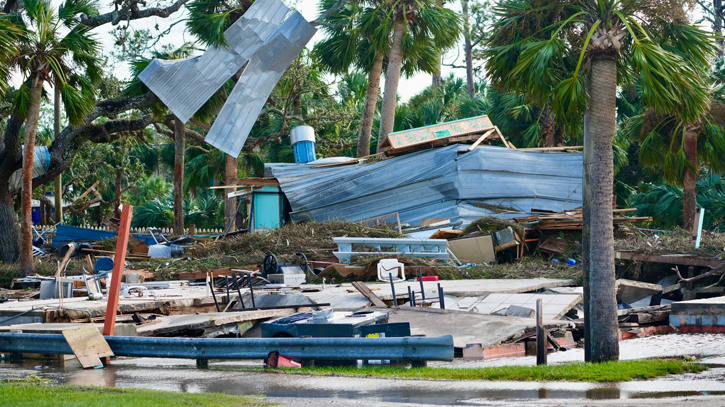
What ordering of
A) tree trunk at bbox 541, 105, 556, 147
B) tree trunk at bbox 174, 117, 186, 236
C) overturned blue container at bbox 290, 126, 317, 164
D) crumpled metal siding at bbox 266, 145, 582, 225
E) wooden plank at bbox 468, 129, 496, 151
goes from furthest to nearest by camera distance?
1. tree trunk at bbox 541, 105, 556, 147
2. tree trunk at bbox 174, 117, 186, 236
3. overturned blue container at bbox 290, 126, 317, 164
4. wooden plank at bbox 468, 129, 496, 151
5. crumpled metal siding at bbox 266, 145, 582, 225

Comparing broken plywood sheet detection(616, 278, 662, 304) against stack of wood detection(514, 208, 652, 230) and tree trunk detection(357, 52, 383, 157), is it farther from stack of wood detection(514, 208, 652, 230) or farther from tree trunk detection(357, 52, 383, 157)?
tree trunk detection(357, 52, 383, 157)

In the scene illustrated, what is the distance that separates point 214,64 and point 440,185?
8186mm

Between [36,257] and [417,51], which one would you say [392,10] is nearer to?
[417,51]

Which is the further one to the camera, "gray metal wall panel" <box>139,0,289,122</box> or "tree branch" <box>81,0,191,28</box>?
"gray metal wall panel" <box>139,0,289,122</box>

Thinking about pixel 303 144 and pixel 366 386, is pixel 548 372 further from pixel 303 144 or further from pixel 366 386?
pixel 303 144

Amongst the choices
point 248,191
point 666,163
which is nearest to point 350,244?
→ point 248,191

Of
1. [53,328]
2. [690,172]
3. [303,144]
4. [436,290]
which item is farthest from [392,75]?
[53,328]

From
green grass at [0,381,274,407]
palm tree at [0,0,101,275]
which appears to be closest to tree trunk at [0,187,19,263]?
palm tree at [0,0,101,275]

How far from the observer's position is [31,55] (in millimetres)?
17781

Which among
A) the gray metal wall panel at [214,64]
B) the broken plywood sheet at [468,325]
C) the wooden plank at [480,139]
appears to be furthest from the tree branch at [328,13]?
the broken plywood sheet at [468,325]

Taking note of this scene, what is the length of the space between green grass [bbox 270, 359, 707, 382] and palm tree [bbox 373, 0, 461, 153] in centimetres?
1921

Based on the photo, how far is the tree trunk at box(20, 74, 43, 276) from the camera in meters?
18.1

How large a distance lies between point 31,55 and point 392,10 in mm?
13321

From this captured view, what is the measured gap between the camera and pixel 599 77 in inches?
374
